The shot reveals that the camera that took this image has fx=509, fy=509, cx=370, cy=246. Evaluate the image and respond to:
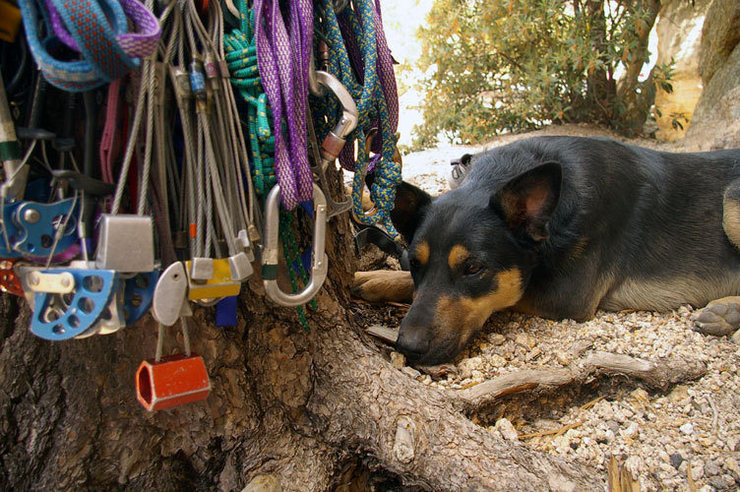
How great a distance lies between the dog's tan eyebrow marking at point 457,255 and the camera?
7.93 feet

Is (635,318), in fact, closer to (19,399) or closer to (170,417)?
(170,417)

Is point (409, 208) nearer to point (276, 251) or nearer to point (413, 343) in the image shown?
point (413, 343)

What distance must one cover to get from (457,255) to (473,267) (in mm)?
100

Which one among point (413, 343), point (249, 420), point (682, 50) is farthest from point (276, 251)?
point (682, 50)

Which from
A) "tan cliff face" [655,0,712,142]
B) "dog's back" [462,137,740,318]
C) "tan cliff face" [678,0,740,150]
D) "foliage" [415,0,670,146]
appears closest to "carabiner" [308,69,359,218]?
"dog's back" [462,137,740,318]

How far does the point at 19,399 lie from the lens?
5.16 ft

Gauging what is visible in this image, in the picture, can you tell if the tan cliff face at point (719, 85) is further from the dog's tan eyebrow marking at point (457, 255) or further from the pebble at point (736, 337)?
the dog's tan eyebrow marking at point (457, 255)

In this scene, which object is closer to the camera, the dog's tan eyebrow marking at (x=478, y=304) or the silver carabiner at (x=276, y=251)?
the silver carabiner at (x=276, y=251)

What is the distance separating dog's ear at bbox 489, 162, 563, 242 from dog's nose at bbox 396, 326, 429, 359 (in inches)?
28.8

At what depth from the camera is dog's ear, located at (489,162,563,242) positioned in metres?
2.26

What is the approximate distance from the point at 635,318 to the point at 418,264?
1.25 metres

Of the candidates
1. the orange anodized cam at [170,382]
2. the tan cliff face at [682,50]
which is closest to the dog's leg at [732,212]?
the orange anodized cam at [170,382]

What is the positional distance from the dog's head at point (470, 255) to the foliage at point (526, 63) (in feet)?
13.1

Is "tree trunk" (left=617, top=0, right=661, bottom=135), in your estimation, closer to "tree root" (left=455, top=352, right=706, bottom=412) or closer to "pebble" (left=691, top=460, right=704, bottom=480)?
"tree root" (left=455, top=352, right=706, bottom=412)
